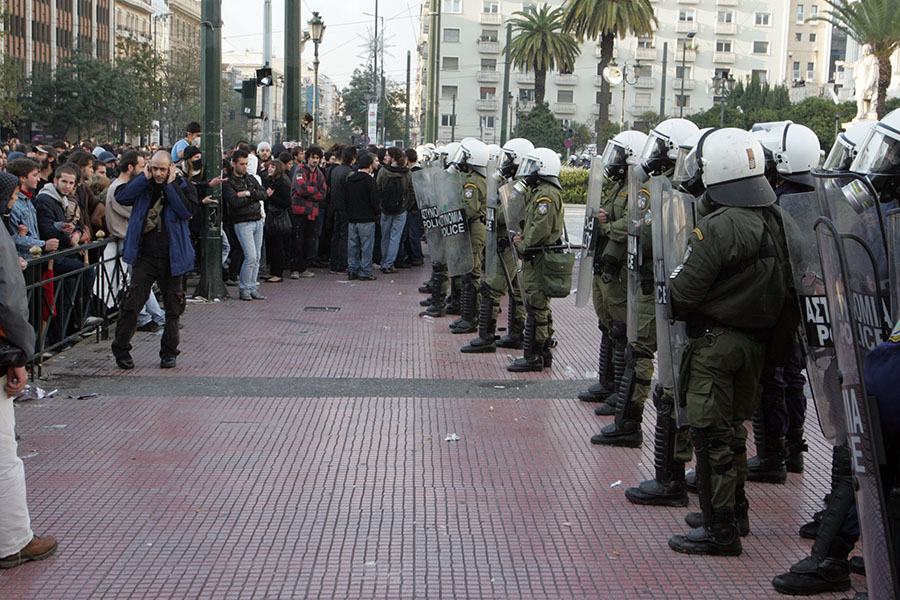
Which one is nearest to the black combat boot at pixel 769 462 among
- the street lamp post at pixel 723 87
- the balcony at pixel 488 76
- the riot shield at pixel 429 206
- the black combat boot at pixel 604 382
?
the black combat boot at pixel 604 382

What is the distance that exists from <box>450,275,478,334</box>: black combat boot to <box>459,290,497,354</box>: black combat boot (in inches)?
39.3

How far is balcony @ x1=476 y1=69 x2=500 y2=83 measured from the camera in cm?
9331

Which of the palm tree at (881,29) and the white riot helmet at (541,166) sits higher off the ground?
the palm tree at (881,29)

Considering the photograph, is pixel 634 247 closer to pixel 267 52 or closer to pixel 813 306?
pixel 813 306

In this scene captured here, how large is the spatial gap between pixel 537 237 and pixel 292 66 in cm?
1185

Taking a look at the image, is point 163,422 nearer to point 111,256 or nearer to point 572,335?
point 111,256

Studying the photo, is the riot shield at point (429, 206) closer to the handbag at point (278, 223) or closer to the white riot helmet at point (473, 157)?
the white riot helmet at point (473, 157)

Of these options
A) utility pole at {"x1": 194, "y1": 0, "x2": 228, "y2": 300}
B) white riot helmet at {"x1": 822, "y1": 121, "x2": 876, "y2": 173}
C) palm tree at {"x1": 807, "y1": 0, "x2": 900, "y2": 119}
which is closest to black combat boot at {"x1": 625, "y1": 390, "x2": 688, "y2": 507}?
white riot helmet at {"x1": 822, "y1": 121, "x2": 876, "y2": 173}

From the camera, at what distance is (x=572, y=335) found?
36.5 ft

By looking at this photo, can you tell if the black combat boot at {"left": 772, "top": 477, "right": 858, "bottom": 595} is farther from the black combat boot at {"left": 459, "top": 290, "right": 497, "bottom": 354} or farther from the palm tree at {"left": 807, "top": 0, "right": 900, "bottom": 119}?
the palm tree at {"left": 807, "top": 0, "right": 900, "bottom": 119}

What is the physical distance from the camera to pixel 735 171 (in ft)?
15.8

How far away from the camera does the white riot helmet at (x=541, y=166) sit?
8.59 m

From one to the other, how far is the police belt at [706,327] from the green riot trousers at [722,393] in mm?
14

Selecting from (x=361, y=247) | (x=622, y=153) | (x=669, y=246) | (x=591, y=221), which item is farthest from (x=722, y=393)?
(x=361, y=247)
